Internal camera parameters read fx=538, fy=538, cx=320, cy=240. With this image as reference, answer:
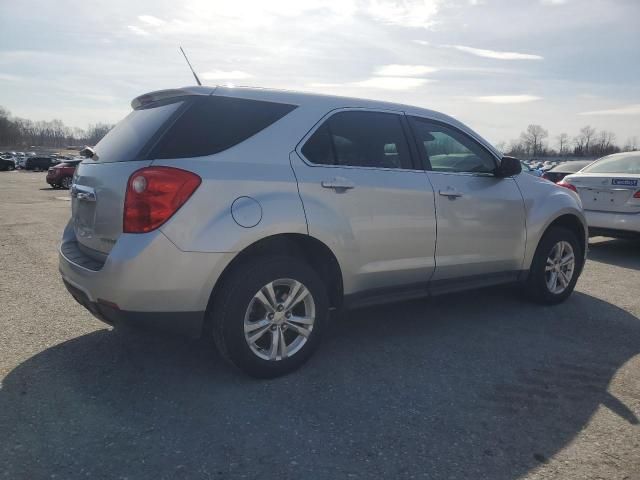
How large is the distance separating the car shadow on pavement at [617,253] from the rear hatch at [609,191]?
1.97 feet

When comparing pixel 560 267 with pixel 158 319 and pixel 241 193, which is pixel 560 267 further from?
pixel 158 319

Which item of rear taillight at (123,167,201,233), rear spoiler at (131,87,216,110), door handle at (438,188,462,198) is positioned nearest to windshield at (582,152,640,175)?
door handle at (438,188,462,198)

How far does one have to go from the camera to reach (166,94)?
11.5 feet

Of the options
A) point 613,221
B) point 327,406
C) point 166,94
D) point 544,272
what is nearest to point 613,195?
point 613,221

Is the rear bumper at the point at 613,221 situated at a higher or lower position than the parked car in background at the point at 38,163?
higher

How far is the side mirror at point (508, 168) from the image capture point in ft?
14.9

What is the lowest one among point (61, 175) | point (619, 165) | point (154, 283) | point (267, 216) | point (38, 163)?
point (38, 163)

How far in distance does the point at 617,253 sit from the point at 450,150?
537cm

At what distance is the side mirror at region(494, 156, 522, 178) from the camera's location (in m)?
4.55

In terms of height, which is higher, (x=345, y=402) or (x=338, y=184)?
(x=338, y=184)

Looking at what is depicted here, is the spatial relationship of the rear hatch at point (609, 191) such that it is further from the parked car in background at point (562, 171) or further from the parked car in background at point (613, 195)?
the parked car in background at point (562, 171)

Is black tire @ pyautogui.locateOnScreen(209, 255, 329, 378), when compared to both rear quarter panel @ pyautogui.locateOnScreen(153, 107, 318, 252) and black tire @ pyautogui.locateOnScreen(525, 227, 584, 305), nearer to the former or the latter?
rear quarter panel @ pyautogui.locateOnScreen(153, 107, 318, 252)

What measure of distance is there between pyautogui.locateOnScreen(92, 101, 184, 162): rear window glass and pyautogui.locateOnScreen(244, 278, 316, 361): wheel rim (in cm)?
114

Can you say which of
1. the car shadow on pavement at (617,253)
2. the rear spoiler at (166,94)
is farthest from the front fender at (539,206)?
the rear spoiler at (166,94)
